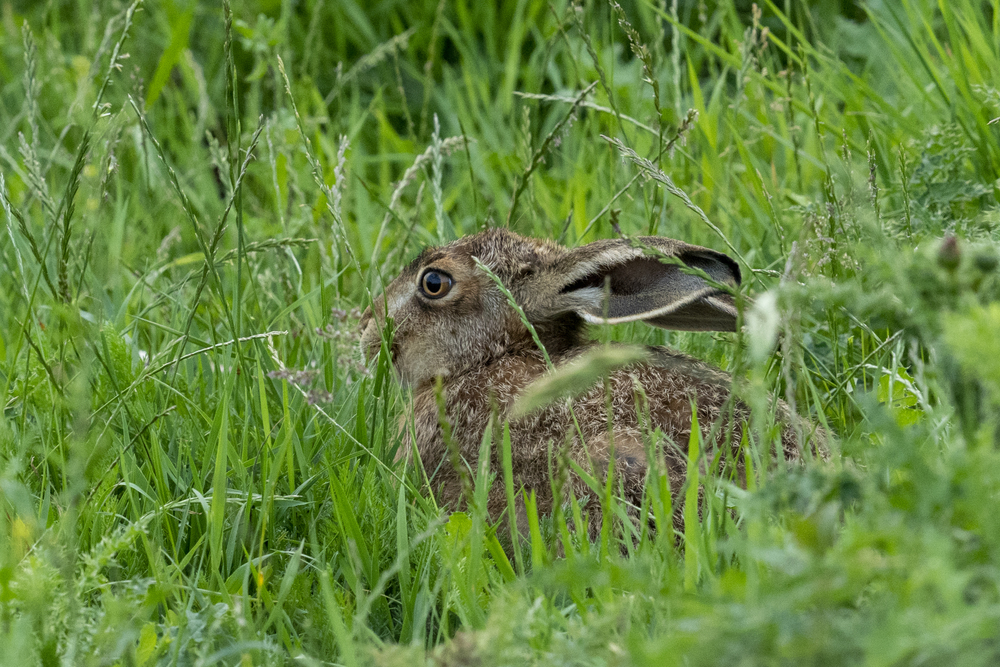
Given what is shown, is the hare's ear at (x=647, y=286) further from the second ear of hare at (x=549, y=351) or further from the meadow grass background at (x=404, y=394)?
the meadow grass background at (x=404, y=394)

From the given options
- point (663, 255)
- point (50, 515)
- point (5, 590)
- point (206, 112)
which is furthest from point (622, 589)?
point (206, 112)

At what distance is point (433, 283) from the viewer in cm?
432

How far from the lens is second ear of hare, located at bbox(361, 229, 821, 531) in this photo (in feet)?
10.6

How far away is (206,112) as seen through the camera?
231 inches

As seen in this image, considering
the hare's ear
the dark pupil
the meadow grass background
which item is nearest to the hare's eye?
the dark pupil

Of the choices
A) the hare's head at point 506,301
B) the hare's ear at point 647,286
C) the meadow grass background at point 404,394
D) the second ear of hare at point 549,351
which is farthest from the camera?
the hare's head at point 506,301

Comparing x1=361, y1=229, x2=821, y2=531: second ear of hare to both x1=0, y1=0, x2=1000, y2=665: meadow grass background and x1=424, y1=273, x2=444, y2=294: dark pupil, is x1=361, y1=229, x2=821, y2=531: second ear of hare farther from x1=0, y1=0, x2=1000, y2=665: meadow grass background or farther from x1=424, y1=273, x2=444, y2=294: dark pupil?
x1=0, y1=0, x2=1000, y2=665: meadow grass background

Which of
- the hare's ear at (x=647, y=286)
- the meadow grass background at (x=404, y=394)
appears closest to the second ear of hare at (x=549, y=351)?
the hare's ear at (x=647, y=286)

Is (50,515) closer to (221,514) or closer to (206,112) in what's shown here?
(221,514)

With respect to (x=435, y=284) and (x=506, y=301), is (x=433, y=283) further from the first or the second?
(x=506, y=301)

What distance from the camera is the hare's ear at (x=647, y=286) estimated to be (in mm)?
3527

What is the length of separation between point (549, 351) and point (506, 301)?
0.26 meters

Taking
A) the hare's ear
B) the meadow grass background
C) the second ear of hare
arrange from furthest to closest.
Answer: the hare's ear < the second ear of hare < the meadow grass background

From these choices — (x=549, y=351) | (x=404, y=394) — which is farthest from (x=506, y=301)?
(x=404, y=394)
